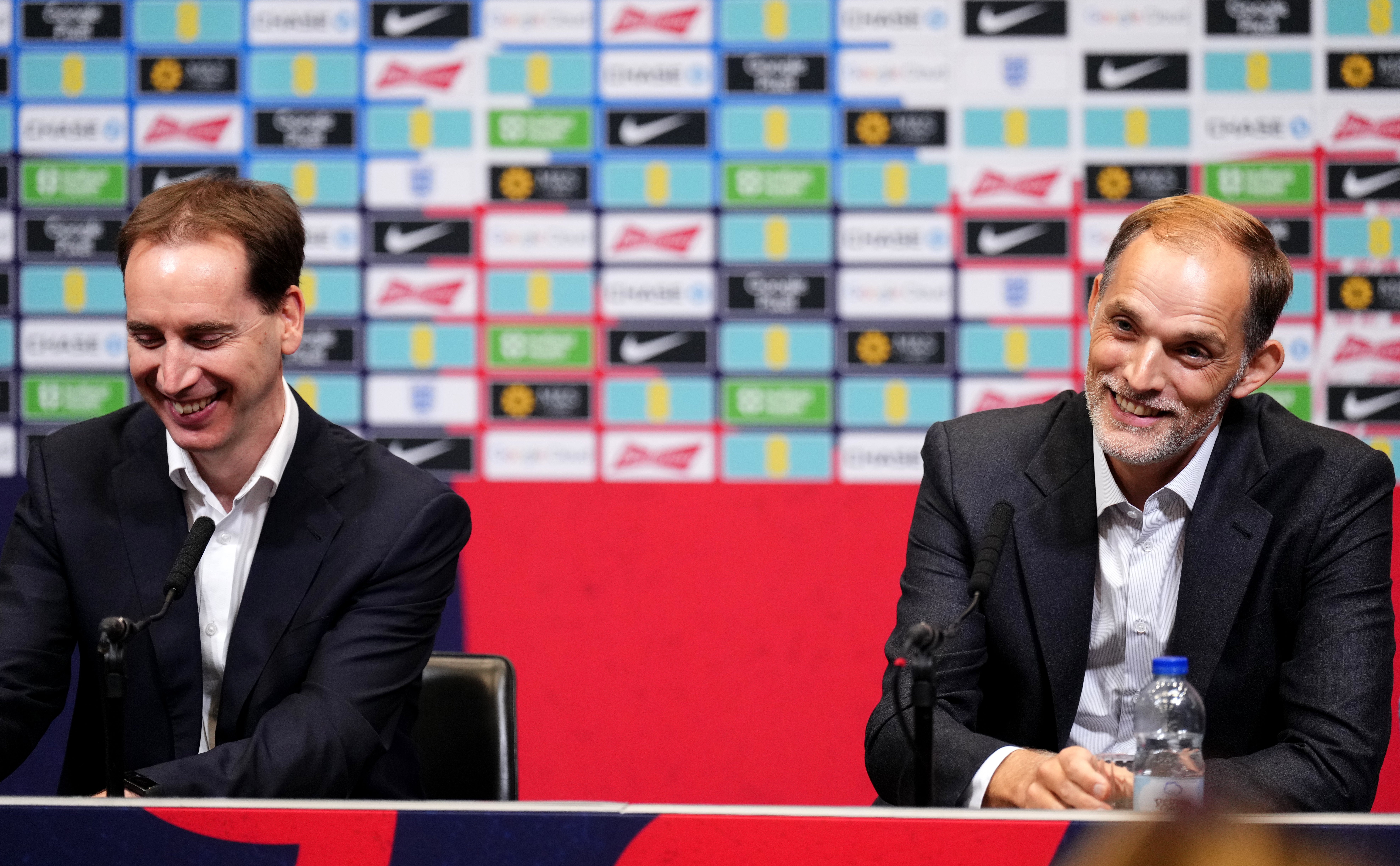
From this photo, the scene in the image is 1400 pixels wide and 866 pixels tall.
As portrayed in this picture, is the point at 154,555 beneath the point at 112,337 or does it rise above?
beneath

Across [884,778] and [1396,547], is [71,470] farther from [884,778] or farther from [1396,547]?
[1396,547]

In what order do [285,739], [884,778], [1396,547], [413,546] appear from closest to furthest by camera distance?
1. [285,739]
2. [884,778]
3. [413,546]
4. [1396,547]

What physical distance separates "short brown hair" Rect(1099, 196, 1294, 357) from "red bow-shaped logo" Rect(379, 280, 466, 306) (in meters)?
1.69

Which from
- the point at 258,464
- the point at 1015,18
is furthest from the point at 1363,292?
the point at 258,464

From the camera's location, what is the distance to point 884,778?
1.58 m

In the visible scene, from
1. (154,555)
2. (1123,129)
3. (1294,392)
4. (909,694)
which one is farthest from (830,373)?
(154,555)

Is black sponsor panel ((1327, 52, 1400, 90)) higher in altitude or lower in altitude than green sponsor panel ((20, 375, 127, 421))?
higher

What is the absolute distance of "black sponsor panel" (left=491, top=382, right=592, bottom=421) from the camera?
289 centimetres

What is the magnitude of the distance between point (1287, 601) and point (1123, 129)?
1.53m

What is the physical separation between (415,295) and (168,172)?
0.66 m

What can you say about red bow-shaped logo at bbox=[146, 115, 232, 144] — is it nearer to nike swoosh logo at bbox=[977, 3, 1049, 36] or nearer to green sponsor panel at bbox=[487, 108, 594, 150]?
green sponsor panel at bbox=[487, 108, 594, 150]

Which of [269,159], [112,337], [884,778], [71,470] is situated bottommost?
[884,778]

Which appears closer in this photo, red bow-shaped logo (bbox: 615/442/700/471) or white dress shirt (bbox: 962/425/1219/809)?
white dress shirt (bbox: 962/425/1219/809)

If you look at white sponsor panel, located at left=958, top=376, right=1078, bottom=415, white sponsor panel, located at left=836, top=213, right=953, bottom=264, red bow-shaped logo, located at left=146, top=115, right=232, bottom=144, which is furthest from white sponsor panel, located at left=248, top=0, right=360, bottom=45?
white sponsor panel, located at left=958, top=376, right=1078, bottom=415
